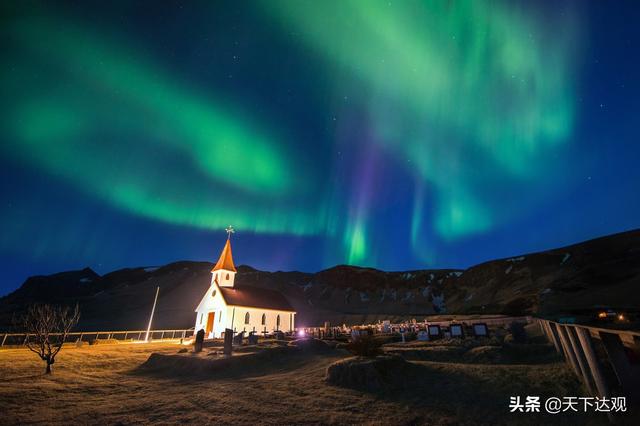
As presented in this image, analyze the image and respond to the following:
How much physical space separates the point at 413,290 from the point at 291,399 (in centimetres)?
10114

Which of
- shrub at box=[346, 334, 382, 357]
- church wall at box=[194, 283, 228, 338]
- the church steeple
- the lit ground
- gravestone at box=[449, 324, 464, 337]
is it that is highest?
the church steeple

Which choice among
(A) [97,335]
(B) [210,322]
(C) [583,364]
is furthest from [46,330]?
(B) [210,322]

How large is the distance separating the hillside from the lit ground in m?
44.3

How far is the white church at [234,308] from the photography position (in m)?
42.3

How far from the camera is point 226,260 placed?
51.7 m

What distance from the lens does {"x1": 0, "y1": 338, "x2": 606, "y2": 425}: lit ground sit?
7609mm

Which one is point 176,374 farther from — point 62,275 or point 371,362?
point 62,275

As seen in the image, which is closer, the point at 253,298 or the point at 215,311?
the point at 215,311

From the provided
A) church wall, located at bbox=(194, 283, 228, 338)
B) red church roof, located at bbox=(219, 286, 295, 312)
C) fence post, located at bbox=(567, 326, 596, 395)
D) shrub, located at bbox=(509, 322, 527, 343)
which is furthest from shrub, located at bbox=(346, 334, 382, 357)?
red church roof, located at bbox=(219, 286, 295, 312)

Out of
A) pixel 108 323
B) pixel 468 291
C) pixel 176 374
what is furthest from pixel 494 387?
pixel 108 323

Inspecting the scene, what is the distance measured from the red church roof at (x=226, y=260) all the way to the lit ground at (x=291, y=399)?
37069 mm

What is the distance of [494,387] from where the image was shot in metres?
9.11

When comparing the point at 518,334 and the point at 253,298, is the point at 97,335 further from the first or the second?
the point at 518,334

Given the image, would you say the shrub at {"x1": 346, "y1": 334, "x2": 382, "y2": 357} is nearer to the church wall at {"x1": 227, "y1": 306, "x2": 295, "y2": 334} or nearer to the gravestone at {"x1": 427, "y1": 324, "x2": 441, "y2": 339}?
the gravestone at {"x1": 427, "y1": 324, "x2": 441, "y2": 339}
